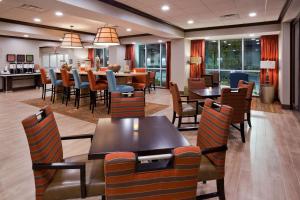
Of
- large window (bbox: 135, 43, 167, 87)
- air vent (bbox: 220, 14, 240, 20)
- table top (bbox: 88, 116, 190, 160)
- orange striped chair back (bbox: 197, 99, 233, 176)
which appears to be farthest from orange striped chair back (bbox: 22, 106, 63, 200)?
large window (bbox: 135, 43, 167, 87)

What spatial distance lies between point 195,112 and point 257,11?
12.4ft

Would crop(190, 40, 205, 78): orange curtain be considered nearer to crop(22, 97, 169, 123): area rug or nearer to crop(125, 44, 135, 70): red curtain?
crop(125, 44, 135, 70): red curtain

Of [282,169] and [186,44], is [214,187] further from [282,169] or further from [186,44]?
[186,44]

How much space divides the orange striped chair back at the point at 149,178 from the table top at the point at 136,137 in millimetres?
519

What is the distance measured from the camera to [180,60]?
9.83m

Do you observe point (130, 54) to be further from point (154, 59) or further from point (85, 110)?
point (85, 110)

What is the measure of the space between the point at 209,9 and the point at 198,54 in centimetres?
429

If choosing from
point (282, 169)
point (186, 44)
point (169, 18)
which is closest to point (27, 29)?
point (169, 18)

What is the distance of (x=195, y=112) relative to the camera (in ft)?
14.2

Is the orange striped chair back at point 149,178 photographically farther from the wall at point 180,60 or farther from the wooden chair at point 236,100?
the wall at point 180,60

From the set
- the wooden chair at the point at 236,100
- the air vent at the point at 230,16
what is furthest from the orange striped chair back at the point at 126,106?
the air vent at the point at 230,16

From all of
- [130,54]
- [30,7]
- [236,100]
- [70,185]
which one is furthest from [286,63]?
[130,54]

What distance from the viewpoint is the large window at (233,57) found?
9.34m

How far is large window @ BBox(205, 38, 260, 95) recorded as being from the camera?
9.34 metres
